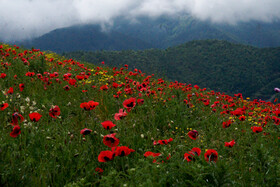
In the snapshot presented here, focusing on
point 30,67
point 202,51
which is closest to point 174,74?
point 202,51

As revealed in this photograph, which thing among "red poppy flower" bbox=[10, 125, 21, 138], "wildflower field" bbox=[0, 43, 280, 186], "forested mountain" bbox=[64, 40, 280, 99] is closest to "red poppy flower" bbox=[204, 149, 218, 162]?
"wildflower field" bbox=[0, 43, 280, 186]

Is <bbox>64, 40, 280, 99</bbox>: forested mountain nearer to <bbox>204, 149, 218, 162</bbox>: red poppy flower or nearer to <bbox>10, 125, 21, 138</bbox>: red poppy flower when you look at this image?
<bbox>10, 125, 21, 138</bbox>: red poppy flower

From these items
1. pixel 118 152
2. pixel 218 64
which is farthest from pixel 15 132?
pixel 218 64

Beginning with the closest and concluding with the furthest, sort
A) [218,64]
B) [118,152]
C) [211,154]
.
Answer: [211,154] → [118,152] → [218,64]

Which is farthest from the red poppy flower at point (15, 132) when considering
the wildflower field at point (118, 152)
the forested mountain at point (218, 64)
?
the forested mountain at point (218, 64)

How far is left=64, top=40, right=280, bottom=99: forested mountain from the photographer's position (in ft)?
395

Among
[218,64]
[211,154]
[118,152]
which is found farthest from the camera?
[218,64]

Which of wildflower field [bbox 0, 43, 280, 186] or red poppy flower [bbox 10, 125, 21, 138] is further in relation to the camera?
red poppy flower [bbox 10, 125, 21, 138]

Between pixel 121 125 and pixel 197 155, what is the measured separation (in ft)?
4.63

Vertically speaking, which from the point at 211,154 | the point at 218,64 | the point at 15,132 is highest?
the point at 15,132

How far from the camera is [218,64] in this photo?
14225 cm

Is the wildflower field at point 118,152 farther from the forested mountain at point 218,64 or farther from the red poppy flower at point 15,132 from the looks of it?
the forested mountain at point 218,64

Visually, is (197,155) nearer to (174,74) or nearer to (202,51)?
(174,74)

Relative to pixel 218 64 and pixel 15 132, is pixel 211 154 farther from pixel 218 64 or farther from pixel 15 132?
pixel 218 64
